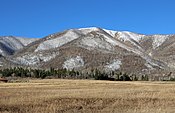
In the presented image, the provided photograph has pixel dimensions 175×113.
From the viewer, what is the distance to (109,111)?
28.7 metres

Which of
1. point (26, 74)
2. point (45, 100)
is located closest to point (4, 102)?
point (45, 100)

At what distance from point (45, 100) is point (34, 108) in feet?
14.4

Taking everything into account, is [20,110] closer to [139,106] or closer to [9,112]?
[9,112]

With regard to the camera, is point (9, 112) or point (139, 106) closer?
point (9, 112)

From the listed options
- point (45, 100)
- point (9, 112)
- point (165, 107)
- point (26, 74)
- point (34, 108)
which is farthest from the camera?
point (26, 74)

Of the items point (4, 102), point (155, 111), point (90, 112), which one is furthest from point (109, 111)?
point (4, 102)

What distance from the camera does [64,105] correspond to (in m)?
31.1

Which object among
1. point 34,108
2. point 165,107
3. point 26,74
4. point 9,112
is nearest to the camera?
point 9,112

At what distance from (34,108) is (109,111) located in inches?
205

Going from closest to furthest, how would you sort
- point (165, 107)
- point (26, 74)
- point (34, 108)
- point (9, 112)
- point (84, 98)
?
point (9, 112) → point (34, 108) → point (165, 107) → point (84, 98) → point (26, 74)

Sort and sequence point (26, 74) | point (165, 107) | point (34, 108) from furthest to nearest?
point (26, 74) → point (165, 107) → point (34, 108)

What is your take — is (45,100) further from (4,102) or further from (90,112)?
(90,112)

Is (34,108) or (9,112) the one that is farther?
(34,108)

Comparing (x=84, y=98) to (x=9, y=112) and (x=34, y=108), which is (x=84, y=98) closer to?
(x=34, y=108)
